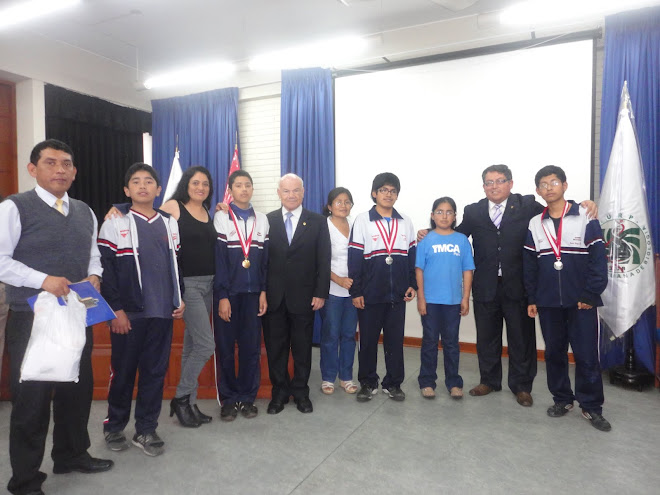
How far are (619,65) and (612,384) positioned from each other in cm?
283

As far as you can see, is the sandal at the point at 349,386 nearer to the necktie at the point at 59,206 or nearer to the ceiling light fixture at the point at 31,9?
the necktie at the point at 59,206

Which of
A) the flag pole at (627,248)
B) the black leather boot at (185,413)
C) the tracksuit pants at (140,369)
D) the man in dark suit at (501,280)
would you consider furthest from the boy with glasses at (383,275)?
the flag pole at (627,248)

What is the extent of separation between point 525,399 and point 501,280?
0.87 m

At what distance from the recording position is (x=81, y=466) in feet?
7.42

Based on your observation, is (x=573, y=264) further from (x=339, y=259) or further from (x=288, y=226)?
(x=288, y=226)

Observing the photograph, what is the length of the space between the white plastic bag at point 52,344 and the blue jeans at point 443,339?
2317mm

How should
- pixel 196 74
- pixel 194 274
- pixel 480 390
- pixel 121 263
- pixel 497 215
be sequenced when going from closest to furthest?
pixel 121 263
pixel 194 274
pixel 497 215
pixel 480 390
pixel 196 74

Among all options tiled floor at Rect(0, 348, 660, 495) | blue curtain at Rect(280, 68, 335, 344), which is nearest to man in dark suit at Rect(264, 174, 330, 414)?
tiled floor at Rect(0, 348, 660, 495)

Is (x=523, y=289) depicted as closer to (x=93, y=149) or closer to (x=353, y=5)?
(x=353, y=5)

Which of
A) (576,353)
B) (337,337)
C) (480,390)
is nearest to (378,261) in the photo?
(337,337)

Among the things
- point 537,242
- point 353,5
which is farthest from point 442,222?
point 353,5

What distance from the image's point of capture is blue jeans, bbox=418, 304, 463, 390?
3.30 metres

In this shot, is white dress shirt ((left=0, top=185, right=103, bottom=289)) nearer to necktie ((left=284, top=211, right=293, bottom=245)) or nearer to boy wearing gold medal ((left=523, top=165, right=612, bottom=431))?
necktie ((left=284, top=211, right=293, bottom=245))

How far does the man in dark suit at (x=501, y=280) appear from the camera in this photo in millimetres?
3180
